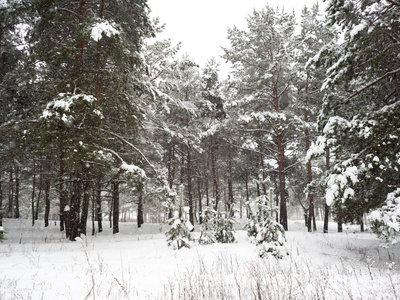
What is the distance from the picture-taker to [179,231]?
290 inches

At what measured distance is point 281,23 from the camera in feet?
43.1

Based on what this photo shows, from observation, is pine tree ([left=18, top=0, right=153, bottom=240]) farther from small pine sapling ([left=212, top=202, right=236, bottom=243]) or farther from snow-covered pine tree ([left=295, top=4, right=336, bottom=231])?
snow-covered pine tree ([left=295, top=4, right=336, bottom=231])

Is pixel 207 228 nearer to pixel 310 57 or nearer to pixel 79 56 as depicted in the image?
pixel 79 56

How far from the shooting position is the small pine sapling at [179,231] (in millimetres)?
7250

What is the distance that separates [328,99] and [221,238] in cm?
618

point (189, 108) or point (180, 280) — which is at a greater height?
point (189, 108)

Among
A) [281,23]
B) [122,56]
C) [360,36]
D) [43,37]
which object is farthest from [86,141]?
[281,23]

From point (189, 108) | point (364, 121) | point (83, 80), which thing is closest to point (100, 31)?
point (83, 80)

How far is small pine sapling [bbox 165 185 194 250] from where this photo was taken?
725 centimetres

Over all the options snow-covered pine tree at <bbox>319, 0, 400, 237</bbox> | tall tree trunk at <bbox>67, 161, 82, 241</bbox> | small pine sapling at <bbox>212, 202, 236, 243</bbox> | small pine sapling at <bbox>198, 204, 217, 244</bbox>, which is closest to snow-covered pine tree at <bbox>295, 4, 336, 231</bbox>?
snow-covered pine tree at <bbox>319, 0, 400, 237</bbox>

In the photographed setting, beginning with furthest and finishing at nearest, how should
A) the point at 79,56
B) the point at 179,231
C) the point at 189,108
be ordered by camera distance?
the point at 189,108, the point at 79,56, the point at 179,231

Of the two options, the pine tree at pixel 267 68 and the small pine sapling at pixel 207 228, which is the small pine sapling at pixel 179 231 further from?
the pine tree at pixel 267 68


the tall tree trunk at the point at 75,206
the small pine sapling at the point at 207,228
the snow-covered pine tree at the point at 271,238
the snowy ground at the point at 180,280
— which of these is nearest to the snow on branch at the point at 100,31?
the tall tree trunk at the point at 75,206

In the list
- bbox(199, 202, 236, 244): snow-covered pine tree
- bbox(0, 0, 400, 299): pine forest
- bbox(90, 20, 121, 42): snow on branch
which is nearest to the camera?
bbox(0, 0, 400, 299): pine forest
